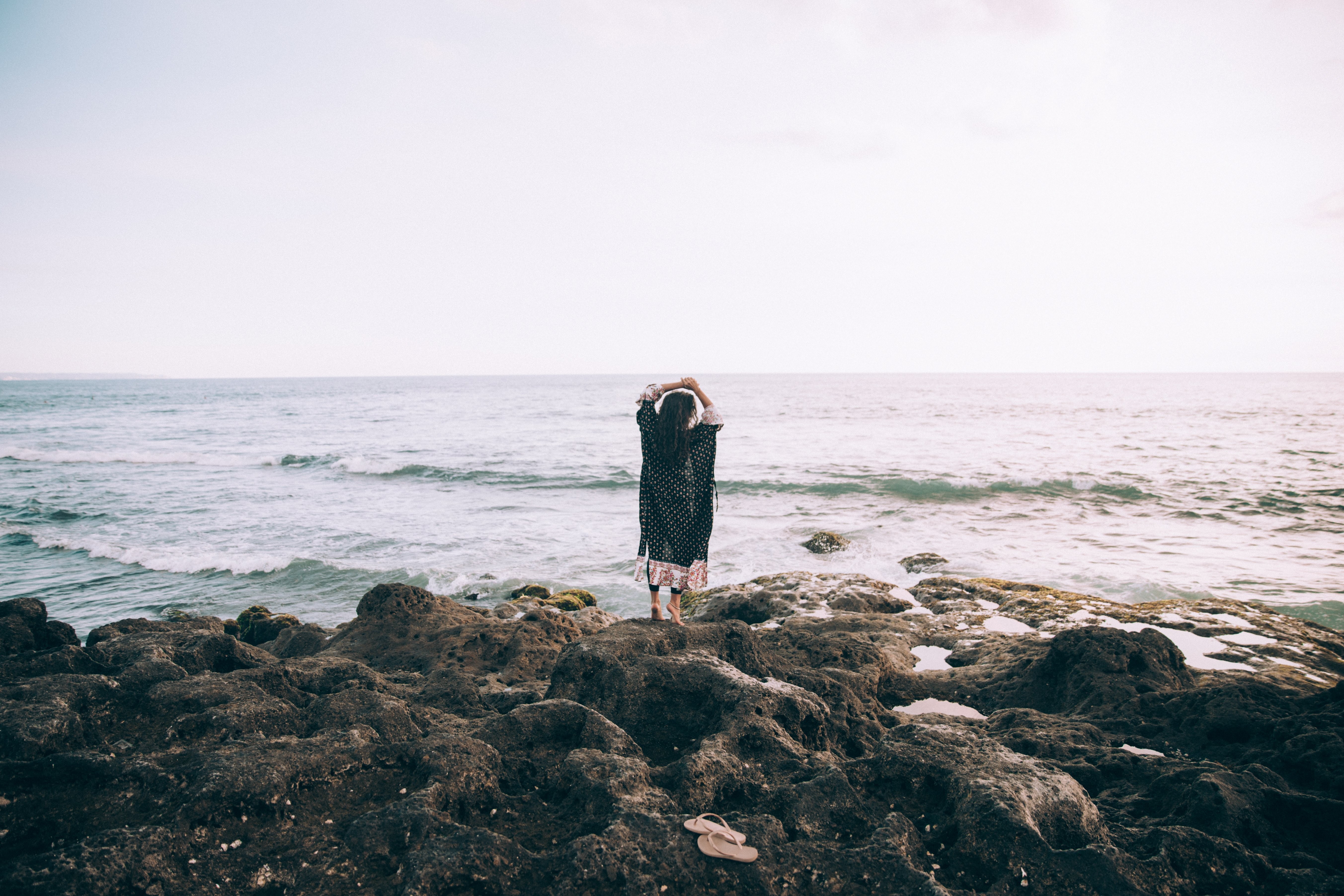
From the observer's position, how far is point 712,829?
2426 millimetres

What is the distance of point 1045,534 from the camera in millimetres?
12266

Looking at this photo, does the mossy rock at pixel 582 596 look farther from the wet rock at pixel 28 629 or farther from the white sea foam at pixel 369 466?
the white sea foam at pixel 369 466

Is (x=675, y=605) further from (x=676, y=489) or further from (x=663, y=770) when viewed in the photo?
(x=663, y=770)

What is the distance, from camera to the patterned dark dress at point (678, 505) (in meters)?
5.61

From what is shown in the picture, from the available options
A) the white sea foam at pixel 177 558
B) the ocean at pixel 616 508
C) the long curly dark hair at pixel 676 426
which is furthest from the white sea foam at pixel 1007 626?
the white sea foam at pixel 177 558

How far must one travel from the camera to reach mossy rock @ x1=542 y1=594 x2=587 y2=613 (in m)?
8.08

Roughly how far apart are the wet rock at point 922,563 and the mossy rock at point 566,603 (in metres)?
4.89

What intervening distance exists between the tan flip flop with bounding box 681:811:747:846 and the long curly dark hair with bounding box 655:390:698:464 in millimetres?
3349

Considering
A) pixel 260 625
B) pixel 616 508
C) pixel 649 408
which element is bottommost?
pixel 616 508

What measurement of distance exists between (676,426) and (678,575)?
1.39m

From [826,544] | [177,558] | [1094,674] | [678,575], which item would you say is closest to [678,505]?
[678,575]

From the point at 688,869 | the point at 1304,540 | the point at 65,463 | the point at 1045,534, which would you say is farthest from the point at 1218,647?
the point at 65,463

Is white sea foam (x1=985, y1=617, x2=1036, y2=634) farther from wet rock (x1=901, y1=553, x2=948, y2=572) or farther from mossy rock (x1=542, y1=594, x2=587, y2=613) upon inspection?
mossy rock (x1=542, y1=594, x2=587, y2=613)

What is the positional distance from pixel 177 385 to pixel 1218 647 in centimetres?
16623
